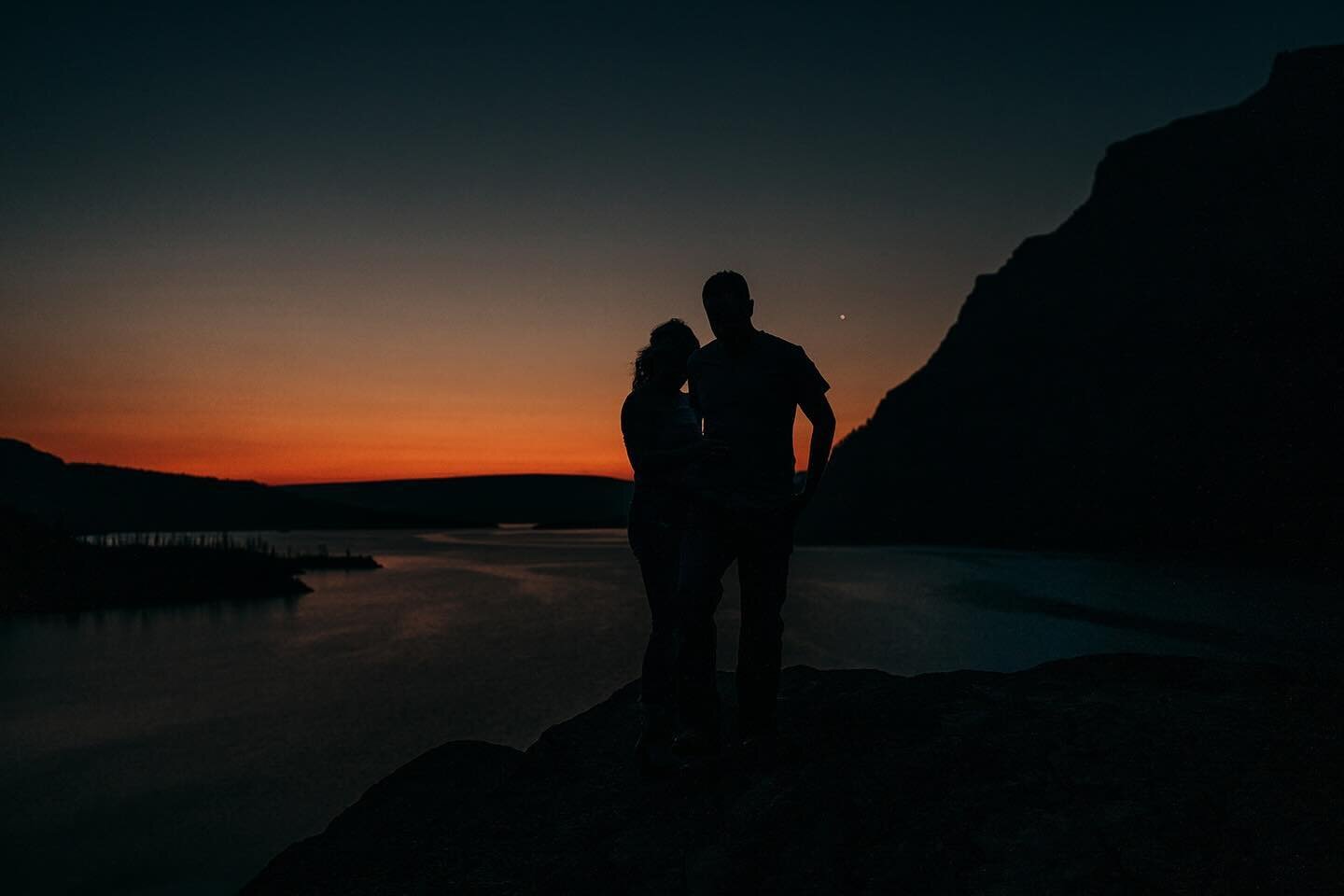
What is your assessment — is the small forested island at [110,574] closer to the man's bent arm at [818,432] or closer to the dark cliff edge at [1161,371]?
the man's bent arm at [818,432]

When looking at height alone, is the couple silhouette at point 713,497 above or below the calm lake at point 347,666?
above

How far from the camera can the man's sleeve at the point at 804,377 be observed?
4.17 meters

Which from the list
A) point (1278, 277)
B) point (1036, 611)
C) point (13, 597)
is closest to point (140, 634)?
point (13, 597)

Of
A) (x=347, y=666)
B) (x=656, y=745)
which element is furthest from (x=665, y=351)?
(x=347, y=666)

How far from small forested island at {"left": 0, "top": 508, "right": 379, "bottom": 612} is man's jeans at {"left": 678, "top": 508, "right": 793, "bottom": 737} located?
5102 centimetres

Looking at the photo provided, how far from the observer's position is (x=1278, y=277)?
70.8 m

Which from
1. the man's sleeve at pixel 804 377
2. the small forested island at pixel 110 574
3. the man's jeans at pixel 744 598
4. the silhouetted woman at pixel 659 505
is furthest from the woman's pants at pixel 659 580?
the small forested island at pixel 110 574

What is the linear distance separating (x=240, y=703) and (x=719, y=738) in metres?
26.1

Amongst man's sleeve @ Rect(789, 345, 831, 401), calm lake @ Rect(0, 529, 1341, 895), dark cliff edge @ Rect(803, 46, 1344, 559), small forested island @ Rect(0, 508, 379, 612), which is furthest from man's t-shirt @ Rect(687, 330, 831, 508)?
dark cliff edge @ Rect(803, 46, 1344, 559)

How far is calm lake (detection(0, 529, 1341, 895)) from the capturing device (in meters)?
14.4

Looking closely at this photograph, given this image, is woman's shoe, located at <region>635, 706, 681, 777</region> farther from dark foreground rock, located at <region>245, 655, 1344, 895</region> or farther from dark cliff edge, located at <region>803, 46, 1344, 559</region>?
dark cliff edge, located at <region>803, 46, 1344, 559</region>

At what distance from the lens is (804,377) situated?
4172 millimetres

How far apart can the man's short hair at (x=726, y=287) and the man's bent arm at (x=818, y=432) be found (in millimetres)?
660

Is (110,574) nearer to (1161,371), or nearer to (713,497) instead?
(713,497)
